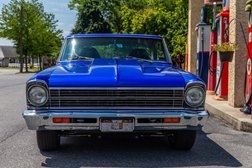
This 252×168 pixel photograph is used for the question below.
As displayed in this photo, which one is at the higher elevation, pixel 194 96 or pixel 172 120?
pixel 194 96

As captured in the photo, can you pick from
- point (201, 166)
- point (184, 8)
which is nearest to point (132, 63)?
point (201, 166)

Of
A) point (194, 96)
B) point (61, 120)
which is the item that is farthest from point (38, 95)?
point (194, 96)

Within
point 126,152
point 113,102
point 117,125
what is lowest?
point 126,152

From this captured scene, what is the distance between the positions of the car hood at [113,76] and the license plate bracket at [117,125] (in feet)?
1.37

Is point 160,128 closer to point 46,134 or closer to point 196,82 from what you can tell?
point 196,82

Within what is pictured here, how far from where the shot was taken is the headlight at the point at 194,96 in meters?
5.36

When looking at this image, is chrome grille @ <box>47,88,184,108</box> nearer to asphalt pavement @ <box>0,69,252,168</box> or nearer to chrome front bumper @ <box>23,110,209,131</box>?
chrome front bumper @ <box>23,110,209,131</box>

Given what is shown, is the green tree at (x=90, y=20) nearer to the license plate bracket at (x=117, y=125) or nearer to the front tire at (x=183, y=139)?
the front tire at (x=183, y=139)

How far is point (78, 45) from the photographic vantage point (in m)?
6.94

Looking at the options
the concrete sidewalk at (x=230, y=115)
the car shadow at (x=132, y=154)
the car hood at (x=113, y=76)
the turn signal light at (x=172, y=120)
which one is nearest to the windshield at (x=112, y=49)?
the car hood at (x=113, y=76)

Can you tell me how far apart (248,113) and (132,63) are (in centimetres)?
357

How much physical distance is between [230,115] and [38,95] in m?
4.67

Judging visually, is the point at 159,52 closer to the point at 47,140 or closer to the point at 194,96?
the point at 194,96

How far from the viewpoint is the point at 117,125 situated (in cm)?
522
